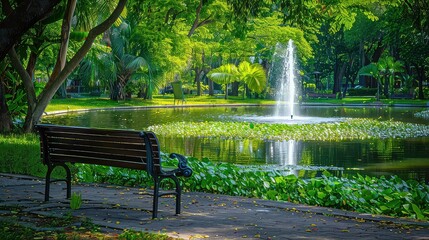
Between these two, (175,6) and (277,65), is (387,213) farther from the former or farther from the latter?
(277,65)

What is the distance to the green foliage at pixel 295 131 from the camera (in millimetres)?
24000

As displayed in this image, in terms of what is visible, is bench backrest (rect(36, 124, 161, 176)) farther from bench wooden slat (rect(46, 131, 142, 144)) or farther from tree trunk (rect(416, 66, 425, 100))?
tree trunk (rect(416, 66, 425, 100))

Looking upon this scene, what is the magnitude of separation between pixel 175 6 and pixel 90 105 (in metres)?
28.7

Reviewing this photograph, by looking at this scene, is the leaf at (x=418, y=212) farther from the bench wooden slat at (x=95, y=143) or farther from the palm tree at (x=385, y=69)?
the palm tree at (x=385, y=69)

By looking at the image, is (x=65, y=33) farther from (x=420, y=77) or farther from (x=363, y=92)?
(x=363, y=92)

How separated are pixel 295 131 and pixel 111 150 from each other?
1711 cm

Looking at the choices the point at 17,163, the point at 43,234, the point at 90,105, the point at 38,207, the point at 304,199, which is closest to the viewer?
the point at 43,234

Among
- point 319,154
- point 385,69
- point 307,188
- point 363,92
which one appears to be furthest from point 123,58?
point 307,188

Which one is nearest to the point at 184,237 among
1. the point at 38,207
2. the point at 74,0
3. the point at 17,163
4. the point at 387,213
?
the point at 38,207

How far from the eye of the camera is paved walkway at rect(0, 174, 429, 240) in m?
7.11

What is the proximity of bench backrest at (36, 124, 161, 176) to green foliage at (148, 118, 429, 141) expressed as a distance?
15.1 meters

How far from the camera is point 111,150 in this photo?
8250 mm

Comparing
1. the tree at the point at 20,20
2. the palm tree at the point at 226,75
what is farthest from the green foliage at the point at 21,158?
the palm tree at the point at 226,75

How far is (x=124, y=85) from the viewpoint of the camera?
54.0 meters
